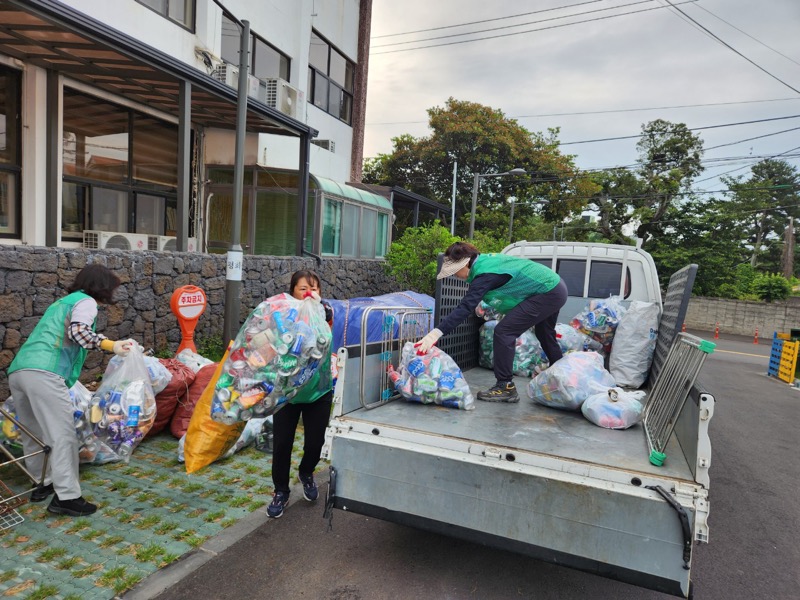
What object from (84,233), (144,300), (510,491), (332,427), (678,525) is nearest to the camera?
(678,525)

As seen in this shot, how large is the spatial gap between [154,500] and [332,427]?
5.74 feet

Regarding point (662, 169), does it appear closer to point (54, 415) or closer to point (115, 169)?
point (115, 169)

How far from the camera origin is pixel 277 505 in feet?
12.5

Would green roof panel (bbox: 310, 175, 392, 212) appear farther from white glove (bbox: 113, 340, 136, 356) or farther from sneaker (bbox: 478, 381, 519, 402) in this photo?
sneaker (bbox: 478, 381, 519, 402)

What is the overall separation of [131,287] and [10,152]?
3.11 m

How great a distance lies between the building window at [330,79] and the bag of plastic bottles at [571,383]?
45.9 ft

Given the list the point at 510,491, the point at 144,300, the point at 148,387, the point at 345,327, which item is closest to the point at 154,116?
the point at 144,300

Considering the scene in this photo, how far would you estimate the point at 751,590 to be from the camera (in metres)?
3.30

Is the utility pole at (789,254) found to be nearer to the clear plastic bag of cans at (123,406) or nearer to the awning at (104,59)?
the awning at (104,59)

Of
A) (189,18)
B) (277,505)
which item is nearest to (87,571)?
(277,505)

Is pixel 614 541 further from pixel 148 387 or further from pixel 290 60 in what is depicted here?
pixel 290 60

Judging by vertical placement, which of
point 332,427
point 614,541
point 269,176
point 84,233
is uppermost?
point 269,176

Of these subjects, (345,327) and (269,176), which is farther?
(269,176)

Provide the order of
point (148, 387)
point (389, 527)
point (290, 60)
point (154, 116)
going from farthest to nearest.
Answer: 1. point (290, 60)
2. point (154, 116)
3. point (148, 387)
4. point (389, 527)
